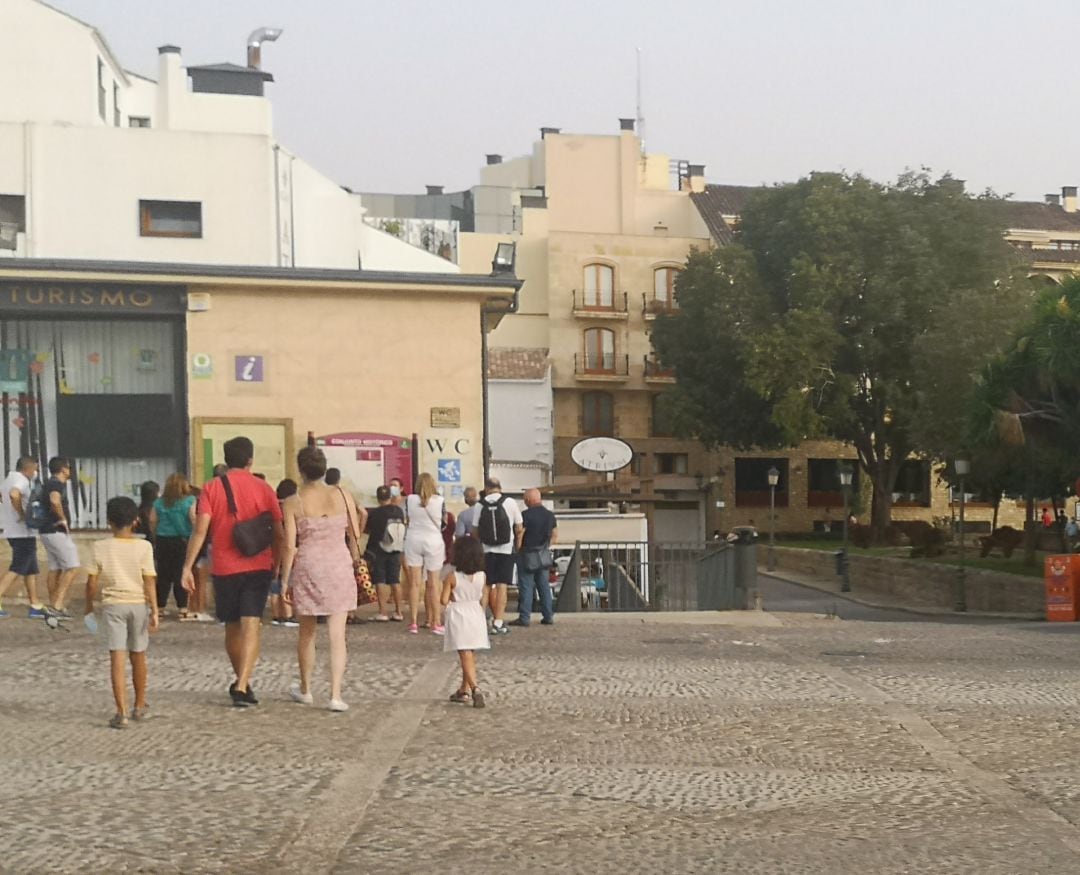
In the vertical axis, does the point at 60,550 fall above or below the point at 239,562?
below

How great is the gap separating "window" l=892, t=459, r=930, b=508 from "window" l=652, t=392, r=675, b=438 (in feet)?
33.6

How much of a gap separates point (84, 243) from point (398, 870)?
34938 mm

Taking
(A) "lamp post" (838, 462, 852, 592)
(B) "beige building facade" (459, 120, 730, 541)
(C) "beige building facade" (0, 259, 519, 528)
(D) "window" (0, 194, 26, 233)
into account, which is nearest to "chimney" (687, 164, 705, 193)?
(B) "beige building facade" (459, 120, 730, 541)

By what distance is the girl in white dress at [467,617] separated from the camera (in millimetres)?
11836

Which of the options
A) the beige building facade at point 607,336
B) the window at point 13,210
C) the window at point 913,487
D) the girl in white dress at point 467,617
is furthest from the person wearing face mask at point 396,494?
the window at point 913,487

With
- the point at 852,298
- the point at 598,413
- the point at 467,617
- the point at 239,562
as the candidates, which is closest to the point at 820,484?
the point at 598,413

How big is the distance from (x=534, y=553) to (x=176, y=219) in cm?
2343

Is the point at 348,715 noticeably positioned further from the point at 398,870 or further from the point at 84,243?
the point at 84,243

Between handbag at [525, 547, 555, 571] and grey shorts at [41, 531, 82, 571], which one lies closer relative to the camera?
grey shorts at [41, 531, 82, 571]

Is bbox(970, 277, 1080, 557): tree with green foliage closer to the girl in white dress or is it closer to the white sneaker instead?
the girl in white dress

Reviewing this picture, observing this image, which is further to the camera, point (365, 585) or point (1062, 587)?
point (1062, 587)

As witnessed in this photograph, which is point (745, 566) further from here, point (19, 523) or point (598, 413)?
point (598, 413)

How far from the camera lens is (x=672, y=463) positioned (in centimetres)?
7369

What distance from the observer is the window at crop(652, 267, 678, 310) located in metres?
73.7
